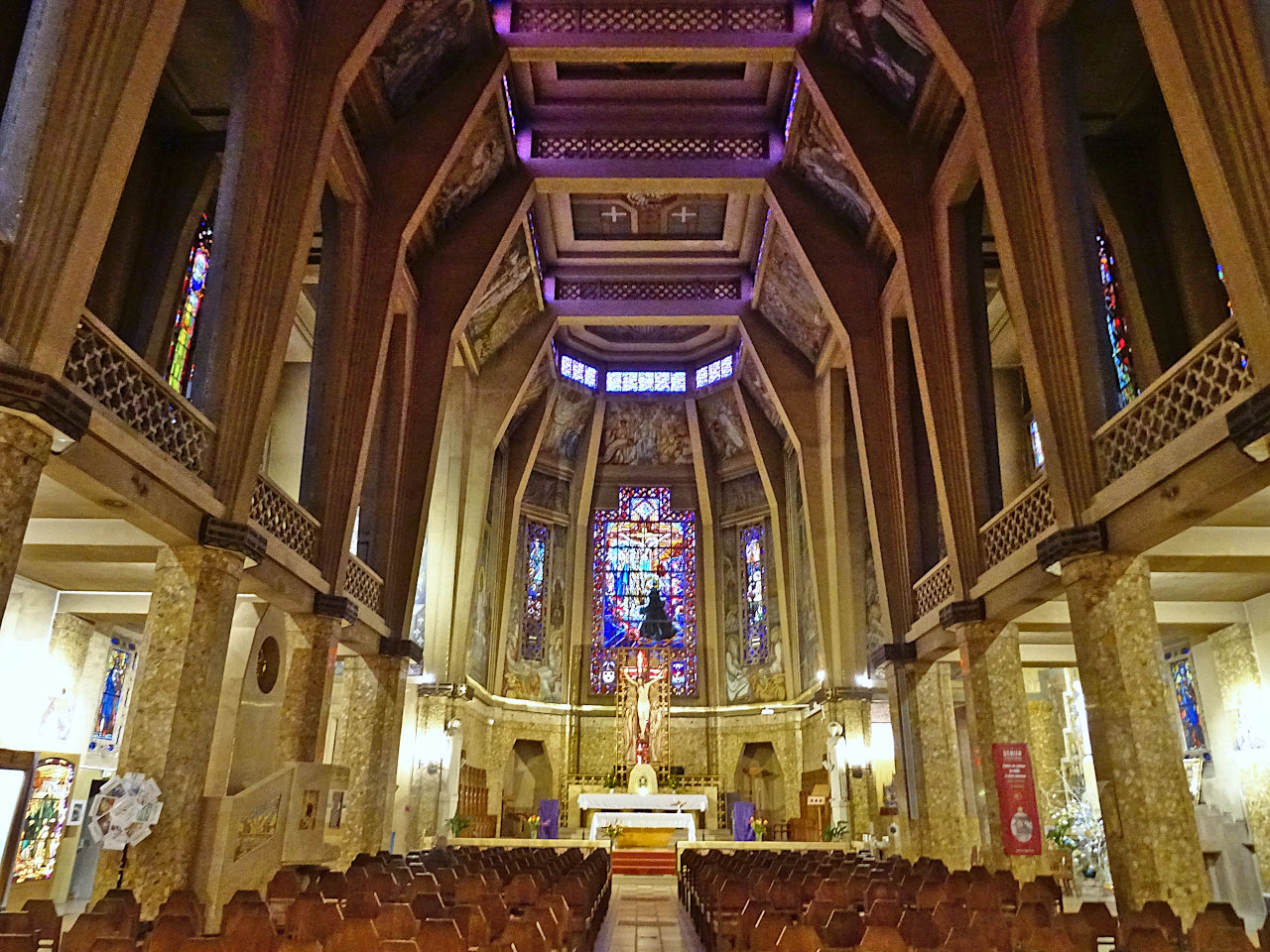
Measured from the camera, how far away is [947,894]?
6.87m

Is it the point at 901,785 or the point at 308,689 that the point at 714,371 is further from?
the point at 308,689

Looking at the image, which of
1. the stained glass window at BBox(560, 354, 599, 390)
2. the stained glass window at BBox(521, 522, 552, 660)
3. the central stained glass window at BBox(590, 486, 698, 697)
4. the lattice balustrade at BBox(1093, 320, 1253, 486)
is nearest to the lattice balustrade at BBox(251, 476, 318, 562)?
the lattice balustrade at BBox(1093, 320, 1253, 486)

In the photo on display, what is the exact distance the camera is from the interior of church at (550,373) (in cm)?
627

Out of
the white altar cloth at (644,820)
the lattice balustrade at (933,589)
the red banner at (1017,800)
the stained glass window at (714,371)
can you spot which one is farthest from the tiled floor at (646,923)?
the stained glass window at (714,371)

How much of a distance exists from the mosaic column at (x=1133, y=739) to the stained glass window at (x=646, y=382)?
17.7 m

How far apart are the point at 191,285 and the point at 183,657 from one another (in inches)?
268

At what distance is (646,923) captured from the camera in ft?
33.3

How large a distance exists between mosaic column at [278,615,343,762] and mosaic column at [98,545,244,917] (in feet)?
8.77

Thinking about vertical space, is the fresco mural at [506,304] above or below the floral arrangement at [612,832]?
above

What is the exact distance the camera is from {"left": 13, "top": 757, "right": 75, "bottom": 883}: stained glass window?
39.2 feet

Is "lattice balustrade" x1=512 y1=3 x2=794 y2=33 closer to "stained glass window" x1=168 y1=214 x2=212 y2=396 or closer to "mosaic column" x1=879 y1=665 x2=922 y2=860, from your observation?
"stained glass window" x1=168 y1=214 x2=212 y2=396

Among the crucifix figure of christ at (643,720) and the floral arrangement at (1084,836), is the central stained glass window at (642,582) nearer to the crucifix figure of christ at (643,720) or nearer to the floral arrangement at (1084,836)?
the crucifix figure of christ at (643,720)

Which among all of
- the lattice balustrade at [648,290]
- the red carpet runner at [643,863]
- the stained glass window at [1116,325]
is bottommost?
the red carpet runner at [643,863]

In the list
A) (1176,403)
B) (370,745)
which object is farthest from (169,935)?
(370,745)
